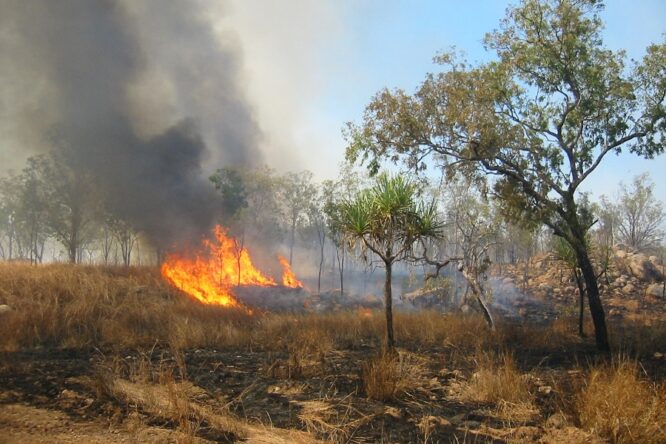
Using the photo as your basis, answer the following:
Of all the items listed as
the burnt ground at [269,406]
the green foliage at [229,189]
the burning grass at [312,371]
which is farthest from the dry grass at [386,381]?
the green foliage at [229,189]

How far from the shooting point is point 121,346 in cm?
Result: 1032

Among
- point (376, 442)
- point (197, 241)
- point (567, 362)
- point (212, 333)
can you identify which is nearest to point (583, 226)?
point (567, 362)

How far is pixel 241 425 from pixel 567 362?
8499mm

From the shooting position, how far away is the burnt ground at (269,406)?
4.87 m

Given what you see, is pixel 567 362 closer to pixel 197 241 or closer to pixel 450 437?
pixel 450 437

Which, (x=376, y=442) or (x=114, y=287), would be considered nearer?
(x=376, y=442)

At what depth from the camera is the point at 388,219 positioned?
8.94 meters

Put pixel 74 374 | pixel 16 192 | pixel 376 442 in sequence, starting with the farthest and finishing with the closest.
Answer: pixel 16 192
pixel 74 374
pixel 376 442

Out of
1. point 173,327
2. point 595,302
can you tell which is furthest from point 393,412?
point 595,302

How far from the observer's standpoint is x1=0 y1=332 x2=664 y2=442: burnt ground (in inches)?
192

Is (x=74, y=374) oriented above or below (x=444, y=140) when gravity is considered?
below

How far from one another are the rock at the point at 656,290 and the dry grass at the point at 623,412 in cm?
2787

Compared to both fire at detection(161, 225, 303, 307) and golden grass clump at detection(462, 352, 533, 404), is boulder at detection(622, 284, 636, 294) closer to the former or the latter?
fire at detection(161, 225, 303, 307)

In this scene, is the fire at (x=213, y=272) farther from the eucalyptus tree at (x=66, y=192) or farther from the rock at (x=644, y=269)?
the rock at (x=644, y=269)
